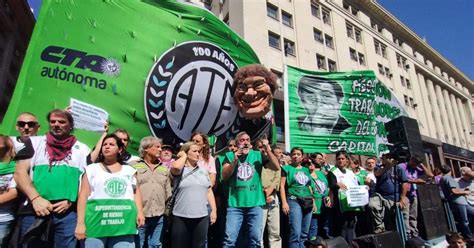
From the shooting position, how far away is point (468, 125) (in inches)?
1467

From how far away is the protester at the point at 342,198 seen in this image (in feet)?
14.1

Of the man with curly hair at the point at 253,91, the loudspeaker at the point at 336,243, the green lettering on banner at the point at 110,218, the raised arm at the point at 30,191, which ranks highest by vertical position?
the man with curly hair at the point at 253,91

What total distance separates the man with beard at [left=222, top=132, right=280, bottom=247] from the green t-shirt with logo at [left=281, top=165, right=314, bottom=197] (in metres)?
0.92

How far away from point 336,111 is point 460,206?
119 inches

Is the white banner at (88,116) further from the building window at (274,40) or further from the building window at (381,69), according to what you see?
the building window at (381,69)

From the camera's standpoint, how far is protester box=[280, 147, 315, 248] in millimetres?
3848

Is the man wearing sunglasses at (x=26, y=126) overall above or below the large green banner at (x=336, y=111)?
below

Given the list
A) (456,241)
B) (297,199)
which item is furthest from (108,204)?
(456,241)

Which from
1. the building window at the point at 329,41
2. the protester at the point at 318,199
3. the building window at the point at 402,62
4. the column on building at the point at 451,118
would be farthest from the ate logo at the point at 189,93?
the column on building at the point at 451,118

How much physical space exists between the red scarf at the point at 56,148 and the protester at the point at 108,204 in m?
0.27

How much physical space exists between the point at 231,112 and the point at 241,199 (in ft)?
4.72

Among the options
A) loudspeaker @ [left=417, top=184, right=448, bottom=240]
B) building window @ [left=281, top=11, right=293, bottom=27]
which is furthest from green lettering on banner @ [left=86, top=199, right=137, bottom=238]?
building window @ [left=281, top=11, right=293, bottom=27]

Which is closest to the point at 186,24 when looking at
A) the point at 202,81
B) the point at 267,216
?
the point at 202,81

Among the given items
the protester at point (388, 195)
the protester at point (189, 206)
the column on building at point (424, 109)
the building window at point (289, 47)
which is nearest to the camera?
the protester at point (189, 206)
